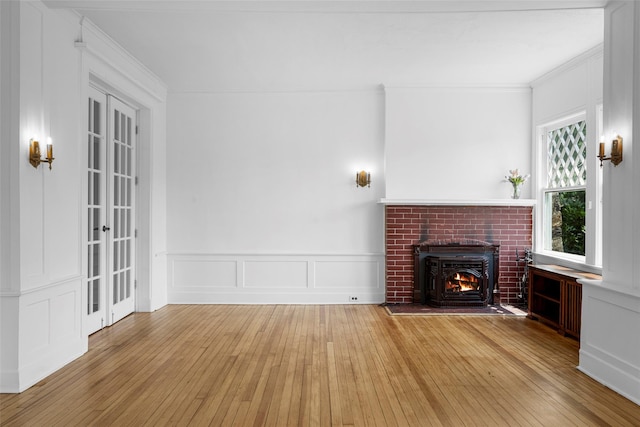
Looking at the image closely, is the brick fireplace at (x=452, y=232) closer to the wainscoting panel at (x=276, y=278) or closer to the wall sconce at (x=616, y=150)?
the wainscoting panel at (x=276, y=278)

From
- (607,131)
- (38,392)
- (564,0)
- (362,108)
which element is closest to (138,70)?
(362,108)

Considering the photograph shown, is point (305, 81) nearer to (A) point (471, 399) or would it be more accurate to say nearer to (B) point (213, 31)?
(B) point (213, 31)

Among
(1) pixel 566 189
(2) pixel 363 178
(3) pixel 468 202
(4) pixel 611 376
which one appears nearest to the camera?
(4) pixel 611 376

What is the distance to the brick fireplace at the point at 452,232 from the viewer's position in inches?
227

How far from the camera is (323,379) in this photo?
328 cm

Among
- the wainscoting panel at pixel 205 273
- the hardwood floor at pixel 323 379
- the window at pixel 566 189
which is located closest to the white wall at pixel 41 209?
the hardwood floor at pixel 323 379

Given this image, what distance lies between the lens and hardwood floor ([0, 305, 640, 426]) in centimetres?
269

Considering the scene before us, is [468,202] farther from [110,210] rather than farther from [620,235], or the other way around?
[110,210]

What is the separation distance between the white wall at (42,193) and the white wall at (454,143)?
3.84 m

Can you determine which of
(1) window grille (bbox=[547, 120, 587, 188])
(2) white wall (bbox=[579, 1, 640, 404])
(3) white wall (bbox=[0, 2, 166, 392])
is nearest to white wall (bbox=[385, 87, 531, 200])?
(1) window grille (bbox=[547, 120, 587, 188])

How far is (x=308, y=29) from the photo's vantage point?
405 cm

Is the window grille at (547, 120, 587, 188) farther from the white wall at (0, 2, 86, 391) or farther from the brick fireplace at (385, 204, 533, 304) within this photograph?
the white wall at (0, 2, 86, 391)

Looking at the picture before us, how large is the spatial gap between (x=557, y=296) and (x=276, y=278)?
11.9 ft

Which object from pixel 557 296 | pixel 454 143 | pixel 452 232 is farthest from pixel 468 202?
pixel 557 296
